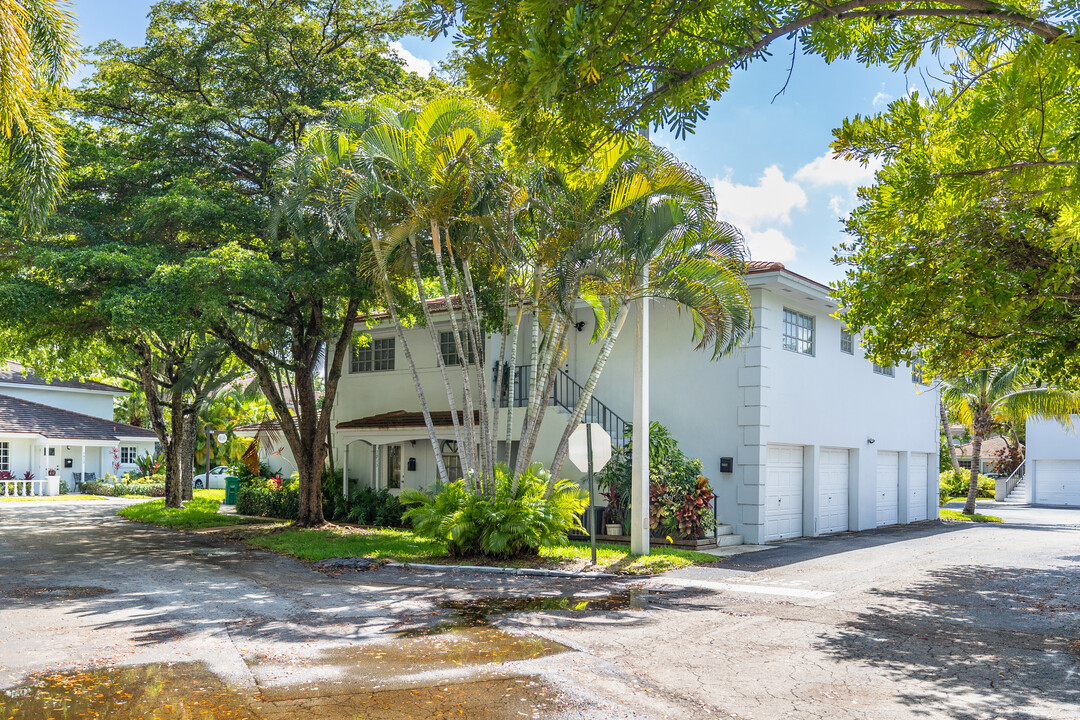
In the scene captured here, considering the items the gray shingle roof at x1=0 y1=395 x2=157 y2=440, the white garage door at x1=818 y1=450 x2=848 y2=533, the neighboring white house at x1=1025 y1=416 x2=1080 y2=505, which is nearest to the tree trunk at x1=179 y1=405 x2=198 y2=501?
the gray shingle roof at x1=0 y1=395 x2=157 y2=440

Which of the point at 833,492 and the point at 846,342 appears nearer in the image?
the point at 833,492

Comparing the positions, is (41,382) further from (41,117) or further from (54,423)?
(41,117)

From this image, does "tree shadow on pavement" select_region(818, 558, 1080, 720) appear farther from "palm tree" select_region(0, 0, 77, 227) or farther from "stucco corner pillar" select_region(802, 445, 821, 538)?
"palm tree" select_region(0, 0, 77, 227)

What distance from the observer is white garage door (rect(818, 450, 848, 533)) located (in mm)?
19875

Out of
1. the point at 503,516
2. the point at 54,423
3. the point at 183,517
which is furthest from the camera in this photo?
the point at 54,423

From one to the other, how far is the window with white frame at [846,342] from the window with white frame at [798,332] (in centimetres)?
165

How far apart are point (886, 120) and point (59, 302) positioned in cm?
1399

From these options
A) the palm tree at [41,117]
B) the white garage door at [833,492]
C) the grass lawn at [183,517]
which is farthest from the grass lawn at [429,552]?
the palm tree at [41,117]

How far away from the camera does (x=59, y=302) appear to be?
15258 millimetres

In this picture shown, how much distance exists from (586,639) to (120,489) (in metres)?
32.5

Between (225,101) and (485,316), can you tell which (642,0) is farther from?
(225,101)

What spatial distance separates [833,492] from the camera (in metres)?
20.5

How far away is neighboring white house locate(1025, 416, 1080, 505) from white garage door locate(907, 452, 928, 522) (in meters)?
17.0

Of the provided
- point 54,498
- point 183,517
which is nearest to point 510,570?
point 183,517
